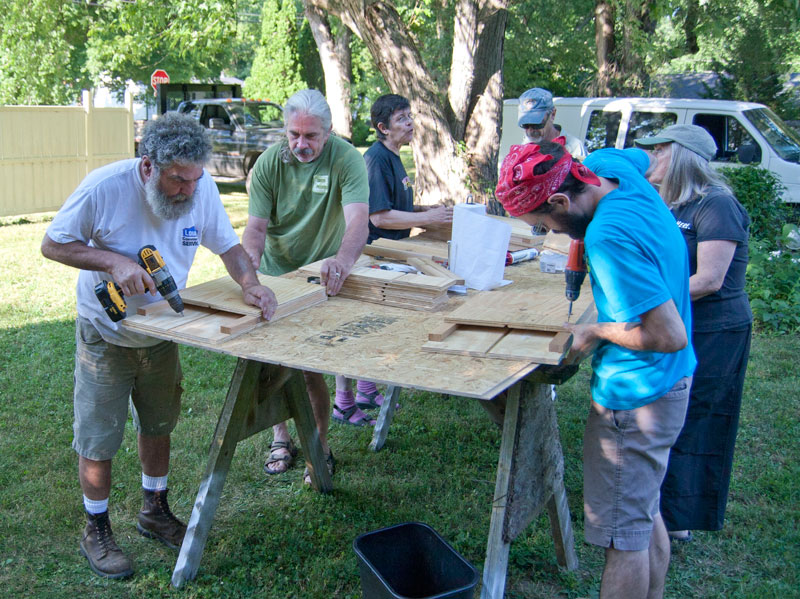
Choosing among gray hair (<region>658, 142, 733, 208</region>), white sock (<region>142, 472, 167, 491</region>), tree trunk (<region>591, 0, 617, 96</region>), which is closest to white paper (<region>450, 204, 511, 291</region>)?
gray hair (<region>658, 142, 733, 208</region>)

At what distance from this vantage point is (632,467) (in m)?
2.47

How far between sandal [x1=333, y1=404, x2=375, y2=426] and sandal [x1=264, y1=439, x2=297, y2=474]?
586 millimetres

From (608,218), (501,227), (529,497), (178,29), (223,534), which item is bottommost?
(223,534)

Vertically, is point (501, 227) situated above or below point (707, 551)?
above

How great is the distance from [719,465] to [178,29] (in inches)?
439

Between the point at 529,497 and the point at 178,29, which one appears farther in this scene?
the point at 178,29

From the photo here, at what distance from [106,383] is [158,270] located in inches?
24.2

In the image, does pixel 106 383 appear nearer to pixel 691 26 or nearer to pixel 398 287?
pixel 398 287

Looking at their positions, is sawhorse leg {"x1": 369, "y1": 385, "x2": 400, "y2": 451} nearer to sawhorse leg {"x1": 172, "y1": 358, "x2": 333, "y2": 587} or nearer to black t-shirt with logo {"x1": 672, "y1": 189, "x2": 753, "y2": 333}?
sawhorse leg {"x1": 172, "y1": 358, "x2": 333, "y2": 587}

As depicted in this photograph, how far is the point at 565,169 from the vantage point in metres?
2.21

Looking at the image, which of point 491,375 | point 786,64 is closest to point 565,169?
point 491,375

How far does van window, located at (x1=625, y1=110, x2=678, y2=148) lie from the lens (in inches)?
446

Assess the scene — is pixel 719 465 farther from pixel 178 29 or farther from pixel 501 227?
pixel 178 29

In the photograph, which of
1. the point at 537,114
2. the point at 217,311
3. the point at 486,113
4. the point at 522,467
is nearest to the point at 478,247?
the point at 522,467
